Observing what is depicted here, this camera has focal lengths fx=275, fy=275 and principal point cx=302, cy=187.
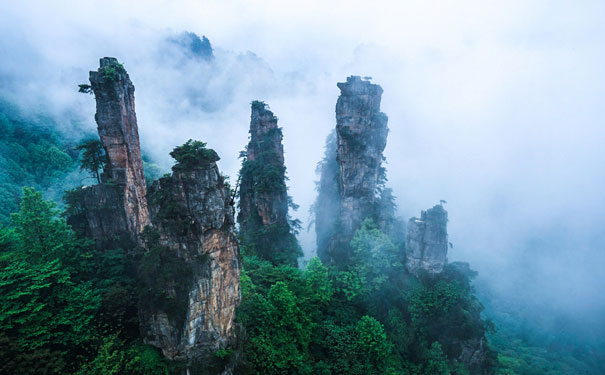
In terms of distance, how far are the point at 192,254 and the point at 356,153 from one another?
23323 millimetres

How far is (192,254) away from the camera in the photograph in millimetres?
15867

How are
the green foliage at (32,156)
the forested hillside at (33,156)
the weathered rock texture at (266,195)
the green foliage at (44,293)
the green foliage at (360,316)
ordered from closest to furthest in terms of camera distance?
the green foliage at (44,293) < the green foliage at (360,316) < the weathered rock texture at (266,195) < the green foliage at (32,156) < the forested hillside at (33,156)

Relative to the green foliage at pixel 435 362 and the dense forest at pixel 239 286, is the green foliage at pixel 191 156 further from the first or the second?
the green foliage at pixel 435 362

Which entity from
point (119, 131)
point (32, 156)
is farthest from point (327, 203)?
point (32, 156)

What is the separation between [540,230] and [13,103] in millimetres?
126228

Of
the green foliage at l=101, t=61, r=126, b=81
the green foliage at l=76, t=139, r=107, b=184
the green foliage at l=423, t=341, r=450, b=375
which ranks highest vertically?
the green foliage at l=101, t=61, r=126, b=81

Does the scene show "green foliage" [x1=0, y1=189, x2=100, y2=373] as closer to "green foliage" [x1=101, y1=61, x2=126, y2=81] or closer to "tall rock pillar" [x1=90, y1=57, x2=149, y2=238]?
"tall rock pillar" [x1=90, y1=57, x2=149, y2=238]

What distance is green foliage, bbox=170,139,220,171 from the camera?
15.3m

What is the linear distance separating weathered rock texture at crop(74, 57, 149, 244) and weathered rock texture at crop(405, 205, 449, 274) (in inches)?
1009

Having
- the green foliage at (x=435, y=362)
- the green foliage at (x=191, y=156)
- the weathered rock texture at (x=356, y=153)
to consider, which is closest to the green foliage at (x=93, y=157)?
the green foliage at (x=191, y=156)

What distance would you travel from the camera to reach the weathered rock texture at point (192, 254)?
1559 cm

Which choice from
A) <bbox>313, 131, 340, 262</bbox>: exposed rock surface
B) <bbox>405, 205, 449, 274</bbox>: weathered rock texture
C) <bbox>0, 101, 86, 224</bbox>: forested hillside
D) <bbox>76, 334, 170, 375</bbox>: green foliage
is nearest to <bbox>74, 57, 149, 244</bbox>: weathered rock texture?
<bbox>76, 334, 170, 375</bbox>: green foliage

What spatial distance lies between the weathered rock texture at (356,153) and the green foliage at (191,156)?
69.3 feet

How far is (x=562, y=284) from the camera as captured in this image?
60.5 metres
